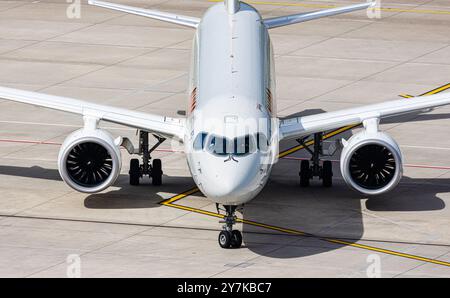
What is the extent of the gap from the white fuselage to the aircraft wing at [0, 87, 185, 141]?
86 centimetres

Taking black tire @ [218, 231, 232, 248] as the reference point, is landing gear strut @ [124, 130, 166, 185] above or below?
above

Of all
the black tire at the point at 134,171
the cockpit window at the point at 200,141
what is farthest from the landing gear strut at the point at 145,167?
the cockpit window at the point at 200,141

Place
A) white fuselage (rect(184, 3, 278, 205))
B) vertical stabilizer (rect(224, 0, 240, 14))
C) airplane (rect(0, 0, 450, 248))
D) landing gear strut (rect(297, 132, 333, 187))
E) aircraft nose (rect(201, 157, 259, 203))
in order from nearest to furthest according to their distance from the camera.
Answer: aircraft nose (rect(201, 157, 259, 203)), white fuselage (rect(184, 3, 278, 205)), airplane (rect(0, 0, 450, 248)), landing gear strut (rect(297, 132, 333, 187)), vertical stabilizer (rect(224, 0, 240, 14))

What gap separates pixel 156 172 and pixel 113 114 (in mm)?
2424

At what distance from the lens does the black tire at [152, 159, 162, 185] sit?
41.5m

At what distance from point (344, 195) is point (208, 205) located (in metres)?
4.38

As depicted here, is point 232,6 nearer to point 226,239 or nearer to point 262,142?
point 262,142

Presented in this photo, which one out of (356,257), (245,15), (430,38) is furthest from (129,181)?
(430,38)

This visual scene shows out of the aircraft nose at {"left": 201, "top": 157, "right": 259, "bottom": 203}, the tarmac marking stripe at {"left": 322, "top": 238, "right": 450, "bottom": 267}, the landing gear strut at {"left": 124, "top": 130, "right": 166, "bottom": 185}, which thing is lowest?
the tarmac marking stripe at {"left": 322, "top": 238, "right": 450, "bottom": 267}

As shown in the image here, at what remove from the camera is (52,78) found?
55.6 metres

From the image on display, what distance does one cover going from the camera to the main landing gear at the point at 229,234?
3562 centimetres

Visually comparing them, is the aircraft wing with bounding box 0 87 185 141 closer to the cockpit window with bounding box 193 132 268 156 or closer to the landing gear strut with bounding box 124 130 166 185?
the landing gear strut with bounding box 124 130 166 185

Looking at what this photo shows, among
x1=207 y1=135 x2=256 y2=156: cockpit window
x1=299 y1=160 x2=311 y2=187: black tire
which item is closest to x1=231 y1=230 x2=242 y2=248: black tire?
x1=207 y1=135 x2=256 y2=156: cockpit window

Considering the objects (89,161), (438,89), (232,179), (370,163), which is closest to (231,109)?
(232,179)
